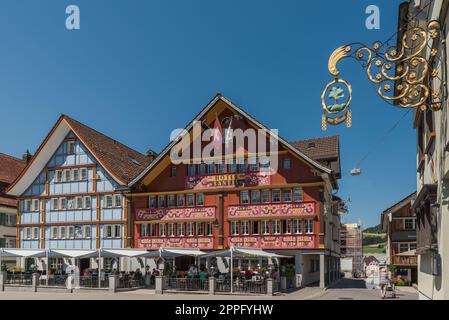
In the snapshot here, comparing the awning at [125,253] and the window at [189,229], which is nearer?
the awning at [125,253]

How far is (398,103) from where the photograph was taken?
8.12 metres

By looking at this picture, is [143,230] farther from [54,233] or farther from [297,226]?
[297,226]

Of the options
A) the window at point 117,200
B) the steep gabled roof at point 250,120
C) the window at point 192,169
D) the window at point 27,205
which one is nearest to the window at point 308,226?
the steep gabled roof at point 250,120

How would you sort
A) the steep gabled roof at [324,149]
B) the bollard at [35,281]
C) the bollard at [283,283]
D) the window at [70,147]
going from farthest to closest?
1. the window at [70,147]
2. the steep gabled roof at [324,149]
3. the bollard at [35,281]
4. the bollard at [283,283]

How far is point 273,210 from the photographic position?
3378 centimetres

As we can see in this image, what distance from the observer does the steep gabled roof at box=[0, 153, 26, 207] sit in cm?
4747

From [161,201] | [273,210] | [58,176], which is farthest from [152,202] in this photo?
[273,210]

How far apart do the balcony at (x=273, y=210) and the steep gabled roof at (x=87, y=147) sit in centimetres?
947

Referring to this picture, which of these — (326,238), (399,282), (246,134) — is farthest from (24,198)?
(399,282)

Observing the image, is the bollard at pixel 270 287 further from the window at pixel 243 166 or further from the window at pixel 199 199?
the window at pixel 199 199

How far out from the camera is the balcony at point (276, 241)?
32.6 m

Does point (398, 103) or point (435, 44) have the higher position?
point (435, 44)

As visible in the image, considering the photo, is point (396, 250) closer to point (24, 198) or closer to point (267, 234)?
point (267, 234)

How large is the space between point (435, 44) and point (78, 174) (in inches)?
1413
